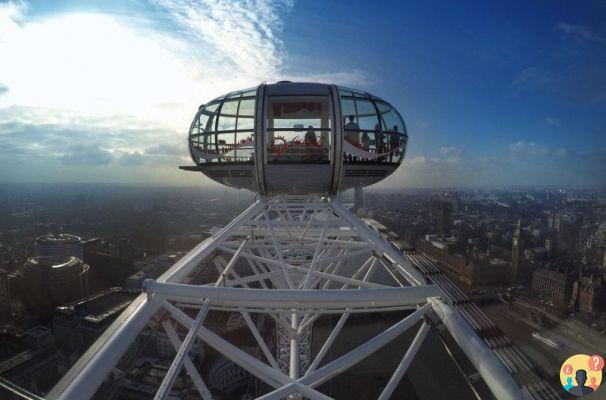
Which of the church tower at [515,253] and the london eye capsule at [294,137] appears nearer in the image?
the london eye capsule at [294,137]

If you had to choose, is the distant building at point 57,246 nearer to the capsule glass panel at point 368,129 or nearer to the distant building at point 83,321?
the distant building at point 83,321

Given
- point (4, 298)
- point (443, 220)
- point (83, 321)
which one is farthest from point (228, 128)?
point (443, 220)

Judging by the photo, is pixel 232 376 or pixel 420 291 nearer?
pixel 420 291

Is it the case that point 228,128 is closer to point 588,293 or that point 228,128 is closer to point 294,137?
point 294,137

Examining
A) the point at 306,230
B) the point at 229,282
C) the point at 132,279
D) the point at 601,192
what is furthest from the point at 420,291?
the point at 132,279

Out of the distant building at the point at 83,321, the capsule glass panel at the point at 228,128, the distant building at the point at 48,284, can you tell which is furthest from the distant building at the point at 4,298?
the capsule glass panel at the point at 228,128

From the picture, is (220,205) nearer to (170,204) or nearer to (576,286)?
(170,204)
